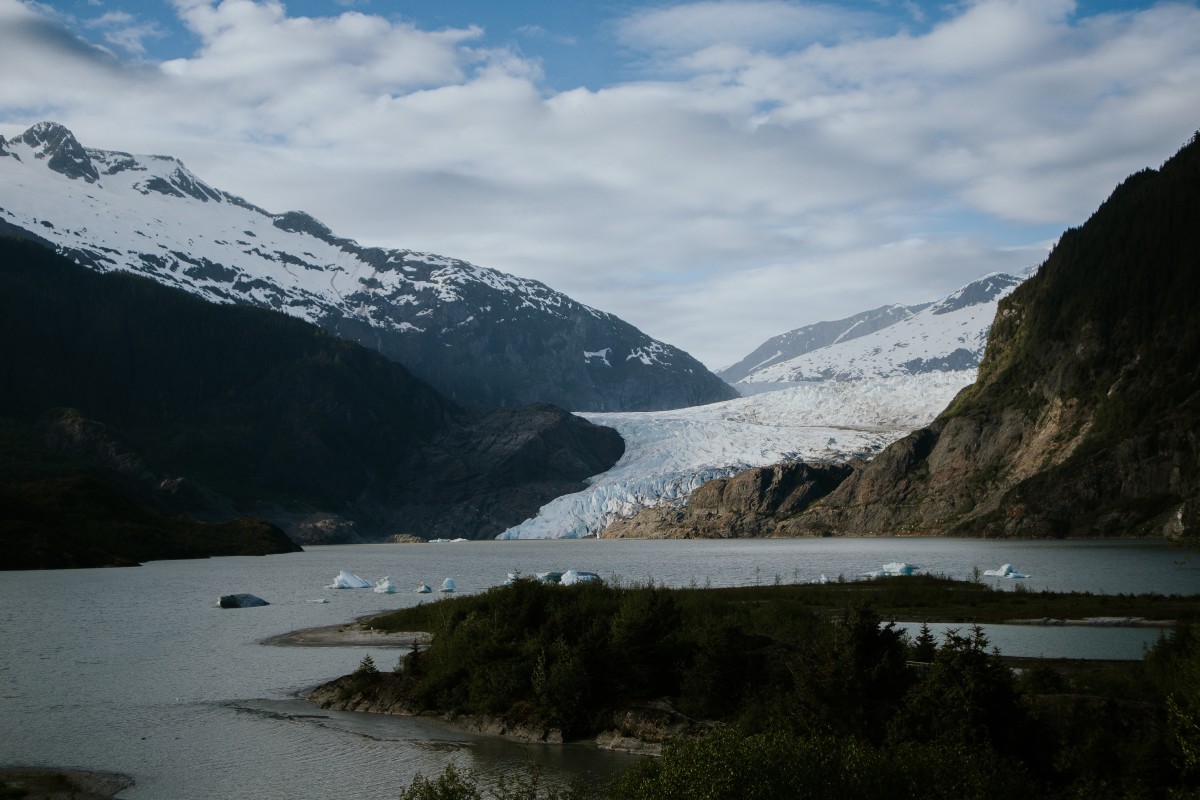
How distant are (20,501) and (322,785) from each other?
98762 mm

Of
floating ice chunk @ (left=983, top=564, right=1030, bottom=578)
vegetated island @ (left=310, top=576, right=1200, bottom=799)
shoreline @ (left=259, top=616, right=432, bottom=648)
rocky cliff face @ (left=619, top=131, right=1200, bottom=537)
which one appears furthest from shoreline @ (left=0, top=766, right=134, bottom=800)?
rocky cliff face @ (left=619, top=131, right=1200, bottom=537)

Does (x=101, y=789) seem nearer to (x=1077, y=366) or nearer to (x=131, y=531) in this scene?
(x=131, y=531)

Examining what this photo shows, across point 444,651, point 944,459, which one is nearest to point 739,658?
point 444,651

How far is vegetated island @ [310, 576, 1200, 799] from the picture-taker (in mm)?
15211

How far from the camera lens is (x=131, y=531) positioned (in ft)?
393

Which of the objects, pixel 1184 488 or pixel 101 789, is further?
pixel 1184 488

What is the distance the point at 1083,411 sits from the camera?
5369 inches

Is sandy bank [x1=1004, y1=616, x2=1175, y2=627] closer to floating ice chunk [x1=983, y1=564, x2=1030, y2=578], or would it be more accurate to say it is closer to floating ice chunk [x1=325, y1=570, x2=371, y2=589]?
floating ice chunk [x1=983, y1=564, x2=1030, y2=578]

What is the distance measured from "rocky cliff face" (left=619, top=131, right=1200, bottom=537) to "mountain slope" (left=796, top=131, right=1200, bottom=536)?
0.21 metres

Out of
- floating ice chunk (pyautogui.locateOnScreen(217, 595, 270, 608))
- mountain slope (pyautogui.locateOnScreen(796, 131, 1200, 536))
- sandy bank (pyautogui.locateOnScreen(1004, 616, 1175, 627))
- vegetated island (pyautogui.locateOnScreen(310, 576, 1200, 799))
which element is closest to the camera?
vegetated island (pyautogui.locateOnScreen(310, 576, 1200, 799))

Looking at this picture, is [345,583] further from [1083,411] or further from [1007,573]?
[1083,411]

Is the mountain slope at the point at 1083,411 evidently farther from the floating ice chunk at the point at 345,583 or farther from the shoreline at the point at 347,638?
the shoreline at the point at 347,638

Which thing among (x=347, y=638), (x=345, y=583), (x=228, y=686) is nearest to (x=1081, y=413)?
(x=345, y=583)

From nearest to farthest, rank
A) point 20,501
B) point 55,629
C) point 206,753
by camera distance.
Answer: point 206,753, point 55,629, point 20,501
